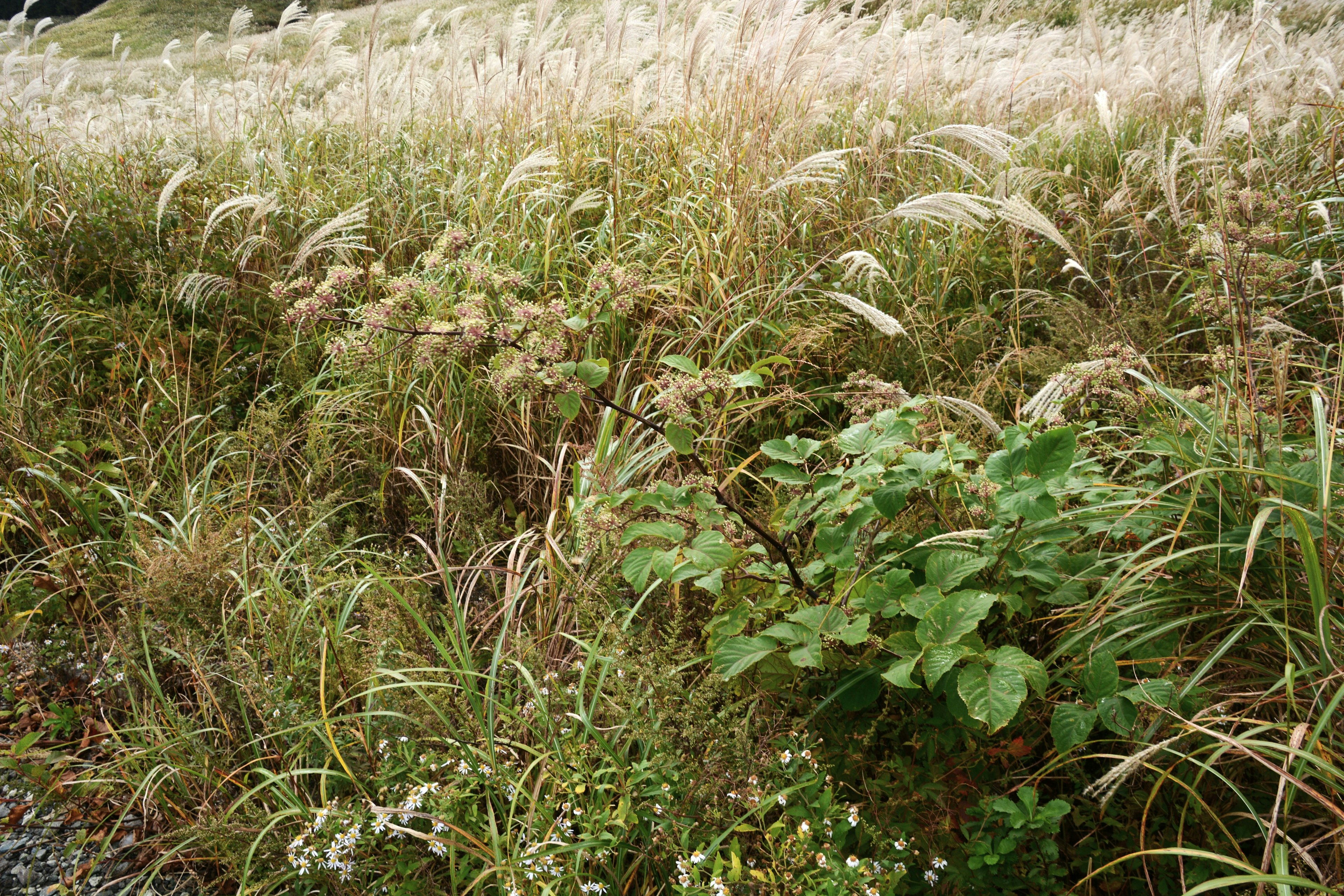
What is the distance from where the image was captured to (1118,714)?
4.64ft

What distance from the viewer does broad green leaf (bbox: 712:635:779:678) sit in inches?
59.1

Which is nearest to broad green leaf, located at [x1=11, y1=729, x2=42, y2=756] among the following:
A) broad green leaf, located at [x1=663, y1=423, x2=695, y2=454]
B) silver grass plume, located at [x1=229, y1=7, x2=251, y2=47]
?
broad green leaf, located at [x1=663, y1=423, x2=695, y2=454]

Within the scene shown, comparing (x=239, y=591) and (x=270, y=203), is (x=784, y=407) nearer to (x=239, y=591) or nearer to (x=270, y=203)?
(x=239, y=591)

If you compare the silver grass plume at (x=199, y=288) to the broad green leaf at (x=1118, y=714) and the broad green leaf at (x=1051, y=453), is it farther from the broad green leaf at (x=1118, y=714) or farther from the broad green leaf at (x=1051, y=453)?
the broad green leaf at (x=1118, y=714)

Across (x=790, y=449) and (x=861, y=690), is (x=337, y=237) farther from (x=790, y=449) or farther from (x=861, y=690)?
(x=861, y=690)

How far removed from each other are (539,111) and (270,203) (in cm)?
184

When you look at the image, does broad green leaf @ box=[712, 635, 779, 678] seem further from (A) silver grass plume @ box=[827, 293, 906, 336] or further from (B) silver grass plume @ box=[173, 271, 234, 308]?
(B) silver grass plume @ box=[173, 271, 234, 308]

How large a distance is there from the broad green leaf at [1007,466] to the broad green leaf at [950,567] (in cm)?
17

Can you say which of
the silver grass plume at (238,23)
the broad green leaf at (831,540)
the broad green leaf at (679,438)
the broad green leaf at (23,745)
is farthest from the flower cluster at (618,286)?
the silver grass plume at (238,23)

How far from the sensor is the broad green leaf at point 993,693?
1302 mm

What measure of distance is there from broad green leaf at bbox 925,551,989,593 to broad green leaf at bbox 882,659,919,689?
0.19m

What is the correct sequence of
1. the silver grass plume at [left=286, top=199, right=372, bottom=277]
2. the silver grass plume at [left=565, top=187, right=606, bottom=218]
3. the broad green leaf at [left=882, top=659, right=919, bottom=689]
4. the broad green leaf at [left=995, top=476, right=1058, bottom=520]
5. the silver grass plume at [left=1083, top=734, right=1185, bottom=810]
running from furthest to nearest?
1. the silver grass plume at [left=565, top=187, right=606, bottom=218]
2. the silver grass plume at [left=286, top=199, right=372, bottom=277]
3. the broad green leaf at [left=995, top=476, right=1058, bottom=520]
4. the broad green leaf at [left=882, top=659, right=919, bottom=689]
5. the silver grass plume at [left=1083, top=734, right=1185, bottom=810]

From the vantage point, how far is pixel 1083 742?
1425mm

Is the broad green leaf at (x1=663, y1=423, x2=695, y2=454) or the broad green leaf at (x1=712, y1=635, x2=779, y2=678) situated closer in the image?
the broad green leaf at (x1=712, y1=635, x2=779, y2=678)
